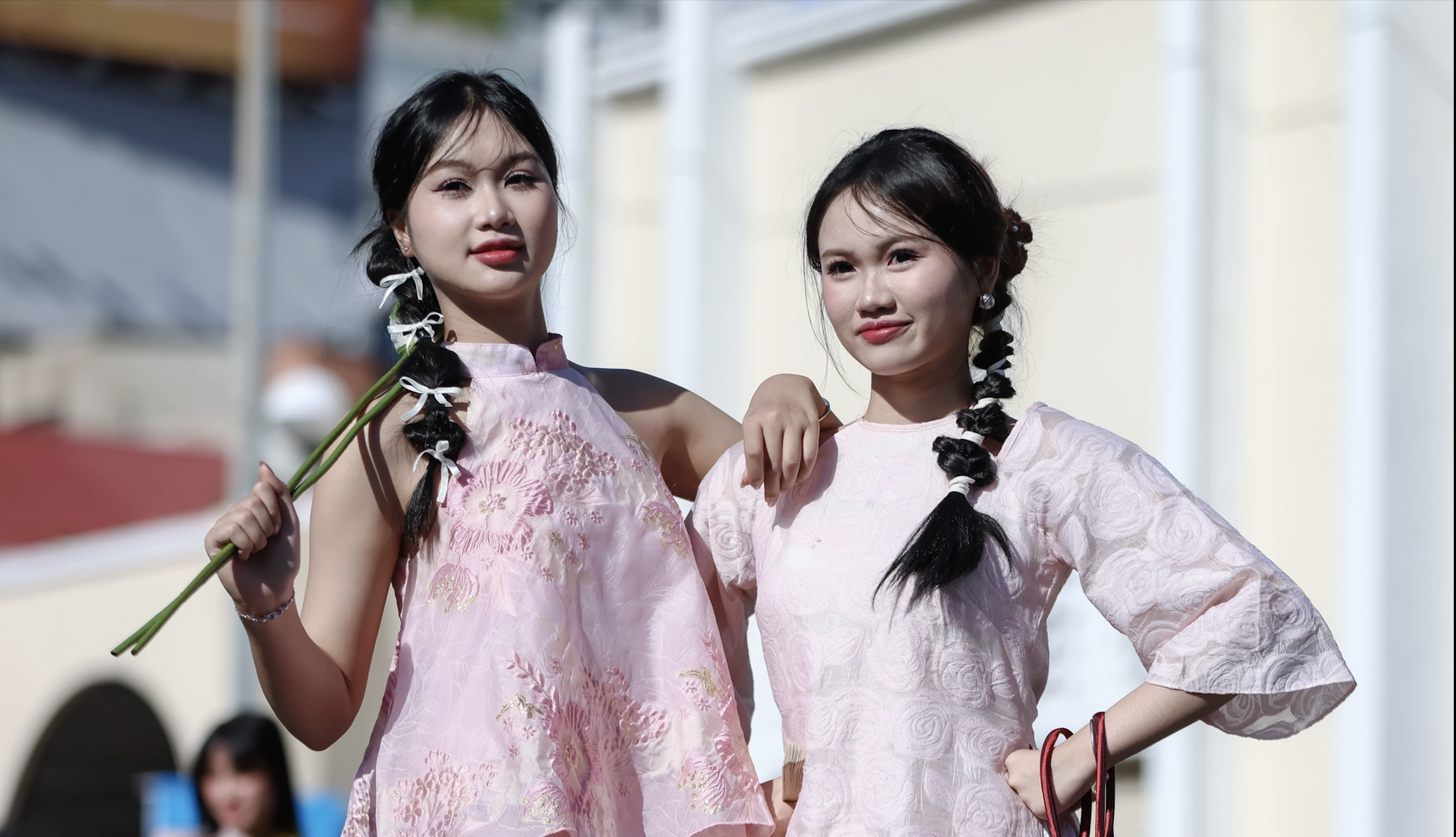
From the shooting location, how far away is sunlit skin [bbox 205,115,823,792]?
2.04 metres

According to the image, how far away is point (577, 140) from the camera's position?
743cm

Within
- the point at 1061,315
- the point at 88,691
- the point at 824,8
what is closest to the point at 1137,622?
the point at 1061,315

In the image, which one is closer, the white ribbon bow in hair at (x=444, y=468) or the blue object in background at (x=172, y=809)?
the white ribbon bow in hair at (x=444, y=468)

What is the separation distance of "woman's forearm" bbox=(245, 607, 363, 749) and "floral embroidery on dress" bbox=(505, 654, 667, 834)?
256 mm

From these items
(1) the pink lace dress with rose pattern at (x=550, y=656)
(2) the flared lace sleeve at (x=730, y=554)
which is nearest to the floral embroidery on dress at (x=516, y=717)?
(1) the pink lace dress with rose pattern at (x=550, y=656)

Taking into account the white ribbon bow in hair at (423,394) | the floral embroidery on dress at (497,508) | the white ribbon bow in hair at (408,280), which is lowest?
the floral embroidery on dress at (497,508)

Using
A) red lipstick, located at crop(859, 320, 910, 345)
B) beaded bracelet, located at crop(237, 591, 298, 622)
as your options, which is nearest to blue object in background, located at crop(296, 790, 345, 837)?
beaded bracelet, located at crop(237, 591, 298, 622)

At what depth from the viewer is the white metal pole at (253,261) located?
27.9 feet

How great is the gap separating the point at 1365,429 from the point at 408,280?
10.6 feet

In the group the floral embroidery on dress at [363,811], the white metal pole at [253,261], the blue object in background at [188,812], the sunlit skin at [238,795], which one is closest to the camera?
the floral embroidery on dress at [363,811]

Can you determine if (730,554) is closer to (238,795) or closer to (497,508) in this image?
(497,508)

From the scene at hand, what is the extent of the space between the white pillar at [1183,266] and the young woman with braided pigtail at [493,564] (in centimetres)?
297

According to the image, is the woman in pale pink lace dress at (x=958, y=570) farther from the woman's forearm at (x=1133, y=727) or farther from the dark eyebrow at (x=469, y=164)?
the dark eyebrow at (x=469, y=164)

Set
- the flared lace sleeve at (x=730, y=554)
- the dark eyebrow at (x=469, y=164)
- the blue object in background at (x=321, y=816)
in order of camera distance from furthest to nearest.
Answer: the blue object in background at (x=321, y=816) < the flared lace sleeve at (x=730, y=554) < the dark eyebrow at (x=469, y=164)
